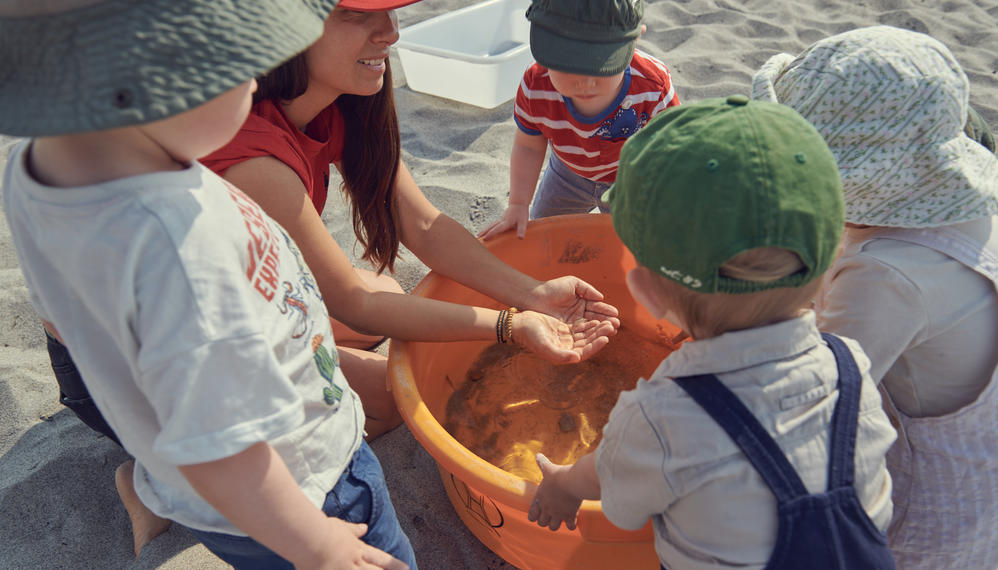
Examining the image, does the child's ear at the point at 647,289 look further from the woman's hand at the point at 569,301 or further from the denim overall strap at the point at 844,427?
the woman's hand at the point at 569,301

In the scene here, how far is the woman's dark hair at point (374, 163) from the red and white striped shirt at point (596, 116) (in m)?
0.39

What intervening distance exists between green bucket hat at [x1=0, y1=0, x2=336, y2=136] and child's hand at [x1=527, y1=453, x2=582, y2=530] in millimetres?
696

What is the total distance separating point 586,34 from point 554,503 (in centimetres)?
95

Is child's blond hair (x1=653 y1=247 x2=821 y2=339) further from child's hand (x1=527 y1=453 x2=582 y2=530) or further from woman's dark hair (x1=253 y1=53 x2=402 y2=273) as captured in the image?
woman's dark hair (x1=253 y1=53 x2=402 y2=273)

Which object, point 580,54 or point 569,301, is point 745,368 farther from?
point 580,54

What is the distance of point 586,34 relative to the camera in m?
1.36

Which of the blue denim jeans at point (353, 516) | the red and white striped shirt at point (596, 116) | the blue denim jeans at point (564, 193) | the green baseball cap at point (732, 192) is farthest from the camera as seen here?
the blue denim jeans at point (564, 193)

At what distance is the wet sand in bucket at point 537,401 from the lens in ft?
4.94

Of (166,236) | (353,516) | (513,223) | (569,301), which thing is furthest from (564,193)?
(166,236)

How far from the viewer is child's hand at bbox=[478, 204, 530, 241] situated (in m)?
1.63

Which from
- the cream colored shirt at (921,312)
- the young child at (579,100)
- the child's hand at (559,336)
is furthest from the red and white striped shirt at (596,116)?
the cream colored shirt at (921,312)

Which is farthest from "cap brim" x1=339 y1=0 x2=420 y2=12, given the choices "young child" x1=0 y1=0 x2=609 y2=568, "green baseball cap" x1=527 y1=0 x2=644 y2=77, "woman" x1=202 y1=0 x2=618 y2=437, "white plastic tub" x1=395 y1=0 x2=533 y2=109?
"white plastic tub" x1=395 y1=0 x2=533 y2=109

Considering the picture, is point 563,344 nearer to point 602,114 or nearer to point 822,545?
point 602,114

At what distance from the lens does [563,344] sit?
139 cm
